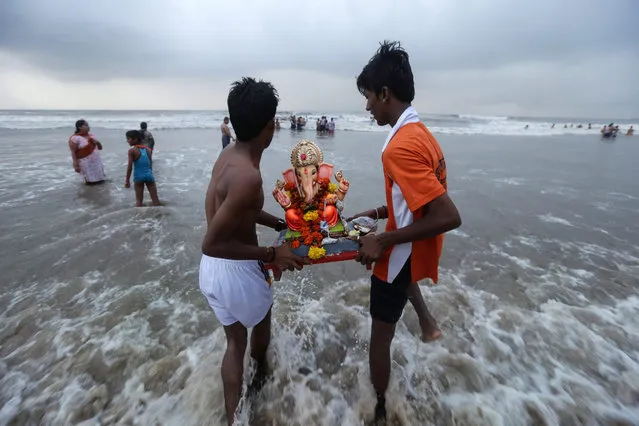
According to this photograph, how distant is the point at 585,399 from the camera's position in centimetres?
273

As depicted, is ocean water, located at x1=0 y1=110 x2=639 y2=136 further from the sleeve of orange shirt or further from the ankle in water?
the sleeve of orange shirt

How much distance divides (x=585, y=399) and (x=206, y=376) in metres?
3.30

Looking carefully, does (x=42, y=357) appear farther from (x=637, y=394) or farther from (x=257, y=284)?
(x=637, y=394)

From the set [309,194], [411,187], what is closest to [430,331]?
[309,194]

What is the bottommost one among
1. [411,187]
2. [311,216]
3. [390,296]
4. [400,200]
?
[390,296]

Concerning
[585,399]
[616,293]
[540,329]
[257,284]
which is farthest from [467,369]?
[616,293]

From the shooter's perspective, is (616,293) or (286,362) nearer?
(286,362)

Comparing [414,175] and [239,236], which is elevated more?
[414,175]

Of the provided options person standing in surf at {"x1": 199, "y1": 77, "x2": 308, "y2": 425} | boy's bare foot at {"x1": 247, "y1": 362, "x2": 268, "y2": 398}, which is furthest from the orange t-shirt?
boy's bare foot at {"x1": 247, "y1": 362, "x2": 268, "y2": 398}

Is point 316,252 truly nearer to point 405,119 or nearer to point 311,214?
point 311,214

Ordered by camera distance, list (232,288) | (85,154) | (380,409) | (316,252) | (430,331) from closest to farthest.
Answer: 1. (232,288)
2. (316,252)
3. (380,409)
4. (430,331)
5. (85,154)

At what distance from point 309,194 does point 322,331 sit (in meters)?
1.63

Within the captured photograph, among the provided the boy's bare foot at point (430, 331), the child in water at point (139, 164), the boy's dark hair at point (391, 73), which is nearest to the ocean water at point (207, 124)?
the child in water at point (139, 164)

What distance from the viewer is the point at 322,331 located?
3.54 metres
